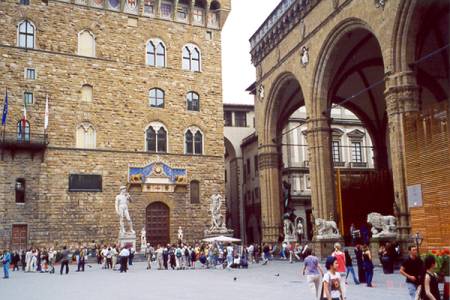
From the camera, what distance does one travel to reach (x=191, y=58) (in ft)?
117

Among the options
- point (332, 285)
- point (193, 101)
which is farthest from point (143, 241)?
point (332, 285)

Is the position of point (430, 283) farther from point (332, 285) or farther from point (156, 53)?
point (156, 53)

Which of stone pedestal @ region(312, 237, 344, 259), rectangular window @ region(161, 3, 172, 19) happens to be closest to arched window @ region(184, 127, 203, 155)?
rectangular window @ region(161, 3, 172, 19)

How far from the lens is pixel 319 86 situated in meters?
23.4

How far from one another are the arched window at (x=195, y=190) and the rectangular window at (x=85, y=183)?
6.20 metres

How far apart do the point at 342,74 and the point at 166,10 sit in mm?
14479

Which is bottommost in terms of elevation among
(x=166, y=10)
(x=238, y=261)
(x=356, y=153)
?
(x=238, y=261)

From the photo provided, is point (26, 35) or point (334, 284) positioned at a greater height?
point (26, 35)

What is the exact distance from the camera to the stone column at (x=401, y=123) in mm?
17000

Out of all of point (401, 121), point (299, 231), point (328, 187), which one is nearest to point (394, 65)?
point (401, 121)

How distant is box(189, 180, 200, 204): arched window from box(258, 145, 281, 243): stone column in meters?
6.31

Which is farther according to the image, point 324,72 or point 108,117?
point 108,117

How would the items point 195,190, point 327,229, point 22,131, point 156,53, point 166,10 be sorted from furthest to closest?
point 166,10
point 156,53
point 195,190
point 22,131
point 327,229

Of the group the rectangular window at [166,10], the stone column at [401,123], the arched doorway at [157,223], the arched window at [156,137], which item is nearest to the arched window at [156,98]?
the arched window at [156,137]
